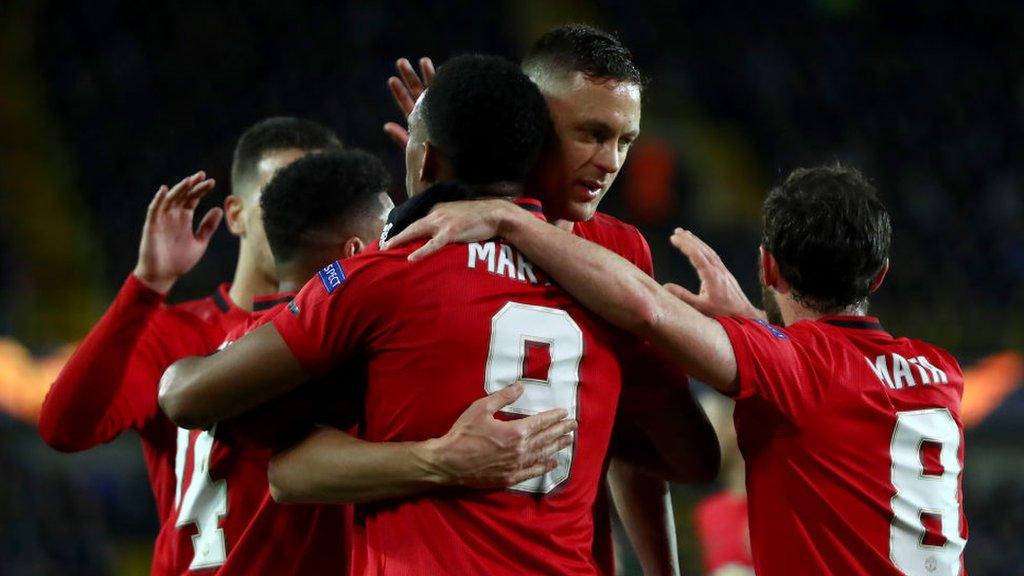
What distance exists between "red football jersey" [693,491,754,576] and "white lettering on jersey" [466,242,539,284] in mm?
3610

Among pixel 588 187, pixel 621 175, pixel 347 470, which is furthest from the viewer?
pixel 621 175

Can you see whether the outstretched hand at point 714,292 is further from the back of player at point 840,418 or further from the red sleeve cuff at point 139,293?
the red sleeve cuff at point 139,293

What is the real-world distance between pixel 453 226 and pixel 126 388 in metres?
1.43

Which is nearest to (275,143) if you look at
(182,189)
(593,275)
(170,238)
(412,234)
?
(182,189)

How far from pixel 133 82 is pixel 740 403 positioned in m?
12.7

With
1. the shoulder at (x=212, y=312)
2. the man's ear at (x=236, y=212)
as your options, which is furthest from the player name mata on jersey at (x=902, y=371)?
→ the man's ear at (x=236, y=212)

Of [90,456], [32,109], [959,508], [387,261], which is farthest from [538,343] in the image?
[32,109]

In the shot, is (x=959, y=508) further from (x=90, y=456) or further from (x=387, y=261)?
(x=90, y=456)

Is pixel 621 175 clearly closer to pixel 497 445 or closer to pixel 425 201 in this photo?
pixel 425 201

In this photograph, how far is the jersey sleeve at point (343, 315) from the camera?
2395 mm

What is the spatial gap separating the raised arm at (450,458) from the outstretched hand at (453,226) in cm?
32

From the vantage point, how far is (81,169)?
13.8 metres

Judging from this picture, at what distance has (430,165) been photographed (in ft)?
8.52

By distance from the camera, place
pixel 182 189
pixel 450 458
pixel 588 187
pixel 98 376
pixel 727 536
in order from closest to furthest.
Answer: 1. pixel 450 458
2. pixel 588 187
3. pixel 98 376
4. pixel 182 189
5. pixel 727 536
